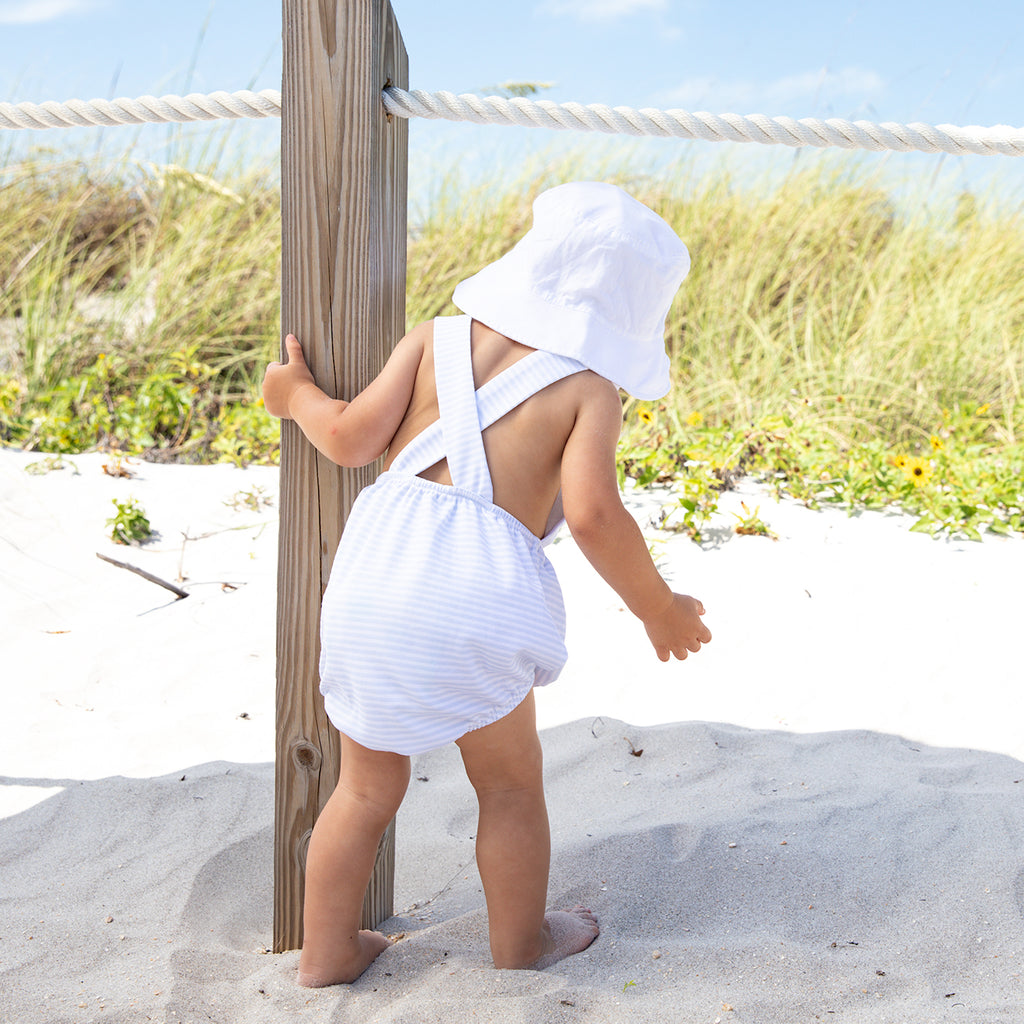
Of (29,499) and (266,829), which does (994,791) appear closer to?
(266,829)

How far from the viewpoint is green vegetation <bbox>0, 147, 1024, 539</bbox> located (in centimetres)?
428

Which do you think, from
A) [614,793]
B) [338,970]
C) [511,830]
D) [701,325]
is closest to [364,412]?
[511,830]

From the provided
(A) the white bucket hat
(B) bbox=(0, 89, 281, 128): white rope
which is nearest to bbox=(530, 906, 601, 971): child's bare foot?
(A) the white bucket hat

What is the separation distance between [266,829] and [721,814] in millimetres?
1038

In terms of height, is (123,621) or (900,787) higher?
(900,787)

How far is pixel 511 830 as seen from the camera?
5.02 ft

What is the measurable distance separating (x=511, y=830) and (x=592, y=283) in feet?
2.90

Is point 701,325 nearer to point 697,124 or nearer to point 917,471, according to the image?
point 917,471

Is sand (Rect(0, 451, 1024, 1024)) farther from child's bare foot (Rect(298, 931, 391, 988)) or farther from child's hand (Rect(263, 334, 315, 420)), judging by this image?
child's hand (Rect(263, 334, 315, 420))

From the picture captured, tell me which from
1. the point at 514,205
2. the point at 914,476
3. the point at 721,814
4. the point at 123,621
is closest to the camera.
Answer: the point at 721,814

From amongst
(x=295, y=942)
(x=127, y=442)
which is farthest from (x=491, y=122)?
(x=127, y=442)

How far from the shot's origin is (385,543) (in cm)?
143

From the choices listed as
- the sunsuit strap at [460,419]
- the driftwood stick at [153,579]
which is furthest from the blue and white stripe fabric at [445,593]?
the driftwood stick at [153,579]

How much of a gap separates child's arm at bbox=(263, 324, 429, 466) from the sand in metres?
0.87
